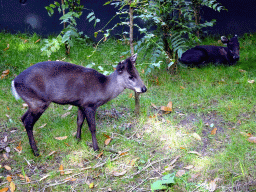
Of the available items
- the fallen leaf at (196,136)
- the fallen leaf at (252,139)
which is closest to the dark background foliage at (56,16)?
the fallen leaf at (196,136)

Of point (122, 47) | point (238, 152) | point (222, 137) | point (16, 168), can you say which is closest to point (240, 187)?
point (238, 152)

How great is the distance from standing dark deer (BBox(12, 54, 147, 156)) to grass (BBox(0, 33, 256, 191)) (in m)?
0.32

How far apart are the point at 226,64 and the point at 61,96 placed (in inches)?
177

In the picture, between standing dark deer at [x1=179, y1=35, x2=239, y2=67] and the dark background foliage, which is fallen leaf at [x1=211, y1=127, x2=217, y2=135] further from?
the dark background foliage

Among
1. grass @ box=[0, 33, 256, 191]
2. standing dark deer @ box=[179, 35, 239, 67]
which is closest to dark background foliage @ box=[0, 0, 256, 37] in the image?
standing dark deer @ box=[179, 35, 239, 67]

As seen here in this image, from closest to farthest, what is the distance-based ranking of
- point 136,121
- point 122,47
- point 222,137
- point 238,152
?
point 238,152 → point 222,137 → point 136,121 → point 122,47

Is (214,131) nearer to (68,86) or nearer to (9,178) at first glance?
(68,86)

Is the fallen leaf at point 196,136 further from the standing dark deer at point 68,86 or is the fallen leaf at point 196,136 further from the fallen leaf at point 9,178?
the fallen leaf at point 9,178

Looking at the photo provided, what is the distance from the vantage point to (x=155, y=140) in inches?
162

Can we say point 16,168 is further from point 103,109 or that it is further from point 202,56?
point 202,56

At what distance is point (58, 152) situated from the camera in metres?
4.04

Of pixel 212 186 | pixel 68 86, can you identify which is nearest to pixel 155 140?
pixel 212 186

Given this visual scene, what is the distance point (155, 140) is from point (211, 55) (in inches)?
144

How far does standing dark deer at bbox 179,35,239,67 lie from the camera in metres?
6.73
